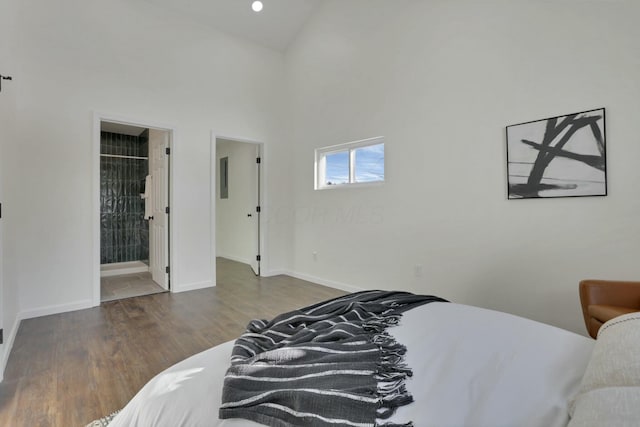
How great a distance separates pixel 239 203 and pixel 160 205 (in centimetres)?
199

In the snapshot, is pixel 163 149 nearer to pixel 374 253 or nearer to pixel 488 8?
pixel 374 253

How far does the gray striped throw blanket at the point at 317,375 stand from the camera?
829 mm

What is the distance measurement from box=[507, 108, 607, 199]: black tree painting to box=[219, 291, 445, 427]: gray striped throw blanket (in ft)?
6.96

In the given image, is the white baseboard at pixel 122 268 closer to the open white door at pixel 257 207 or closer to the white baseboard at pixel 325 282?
the open white door at pixel 257 207

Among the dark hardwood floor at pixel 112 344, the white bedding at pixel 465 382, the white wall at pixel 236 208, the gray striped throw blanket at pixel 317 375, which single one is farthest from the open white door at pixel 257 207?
the white bedding at pixel 465 382

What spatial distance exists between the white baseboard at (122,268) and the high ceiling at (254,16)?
4.12 m

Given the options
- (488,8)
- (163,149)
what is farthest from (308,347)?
→ (163,149)

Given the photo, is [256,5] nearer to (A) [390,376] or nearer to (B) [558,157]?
(B) [558,157]

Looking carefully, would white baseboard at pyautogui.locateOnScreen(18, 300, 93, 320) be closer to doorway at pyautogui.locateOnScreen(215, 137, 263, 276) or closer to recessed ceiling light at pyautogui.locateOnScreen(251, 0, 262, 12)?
doorway at pyautogui.locateOnScreen(215, 137, 263, 276)

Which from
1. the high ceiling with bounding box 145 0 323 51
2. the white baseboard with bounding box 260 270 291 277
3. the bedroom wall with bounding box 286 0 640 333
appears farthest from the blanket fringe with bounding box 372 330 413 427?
the high ceiling with bounding box 145 0 323 51

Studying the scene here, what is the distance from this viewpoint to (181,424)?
848 mm

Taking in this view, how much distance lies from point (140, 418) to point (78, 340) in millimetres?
2352

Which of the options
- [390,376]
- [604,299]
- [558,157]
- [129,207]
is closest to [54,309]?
[129,207]

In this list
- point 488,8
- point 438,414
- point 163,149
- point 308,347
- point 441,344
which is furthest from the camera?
point 163,149
